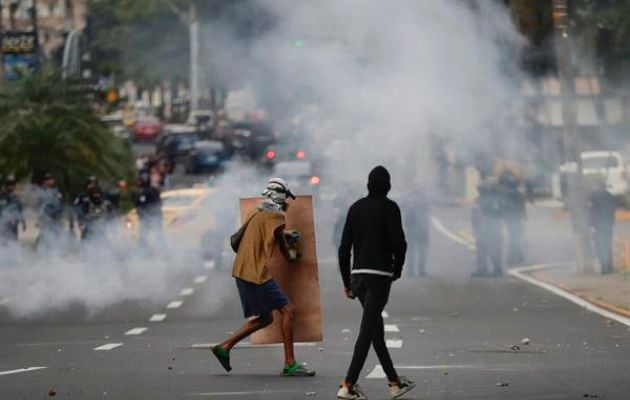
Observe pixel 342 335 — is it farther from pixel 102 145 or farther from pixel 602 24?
pixel 102 145

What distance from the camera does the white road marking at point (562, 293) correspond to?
69.4 ft

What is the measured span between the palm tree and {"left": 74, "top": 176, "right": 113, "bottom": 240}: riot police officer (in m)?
7.45

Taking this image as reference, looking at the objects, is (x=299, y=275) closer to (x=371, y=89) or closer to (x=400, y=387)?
(x=400, y=387)

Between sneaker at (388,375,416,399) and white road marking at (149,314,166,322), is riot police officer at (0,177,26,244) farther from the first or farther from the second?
sneaker at (388,375,416,399)

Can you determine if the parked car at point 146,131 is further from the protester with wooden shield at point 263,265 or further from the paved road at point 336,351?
the protester with wooden shield at point 263,265

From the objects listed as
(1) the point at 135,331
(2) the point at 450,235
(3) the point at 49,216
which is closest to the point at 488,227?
(3) the point at 49,216

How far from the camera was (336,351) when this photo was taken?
17.3m

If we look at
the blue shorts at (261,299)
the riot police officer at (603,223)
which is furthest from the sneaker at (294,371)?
the riot police officer at (603,223)

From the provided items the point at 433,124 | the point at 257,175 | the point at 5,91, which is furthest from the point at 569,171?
the point at 5,91

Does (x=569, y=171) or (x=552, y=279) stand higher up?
Result: (x=569, y=171)

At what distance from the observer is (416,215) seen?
31562 mm

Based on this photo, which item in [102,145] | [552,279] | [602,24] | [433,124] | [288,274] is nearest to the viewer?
[288,274]

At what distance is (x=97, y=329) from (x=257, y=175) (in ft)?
52.8

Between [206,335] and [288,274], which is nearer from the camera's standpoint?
[288,274]
